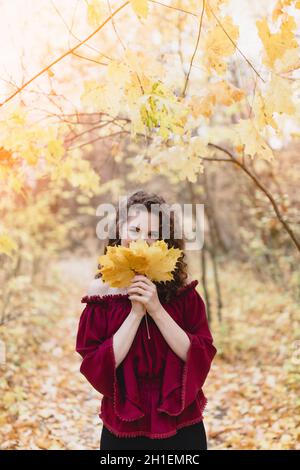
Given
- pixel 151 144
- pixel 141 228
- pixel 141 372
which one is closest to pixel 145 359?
pixel 141 372

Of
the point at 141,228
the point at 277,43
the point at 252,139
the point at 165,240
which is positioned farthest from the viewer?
the point at 252,139

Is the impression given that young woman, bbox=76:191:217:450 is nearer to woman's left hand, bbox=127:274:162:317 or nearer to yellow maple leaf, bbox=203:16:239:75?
woman's left hand, bbox=127:274:162:317

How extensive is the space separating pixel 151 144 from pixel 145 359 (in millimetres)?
1843

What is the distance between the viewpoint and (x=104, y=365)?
1.72 metres

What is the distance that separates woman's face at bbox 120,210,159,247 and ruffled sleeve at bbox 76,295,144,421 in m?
0.26

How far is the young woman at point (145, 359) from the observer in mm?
1729

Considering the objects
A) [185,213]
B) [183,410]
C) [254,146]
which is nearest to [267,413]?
[183,410]

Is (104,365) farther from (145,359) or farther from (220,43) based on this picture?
(220,43)

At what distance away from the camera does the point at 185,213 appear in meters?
8.61

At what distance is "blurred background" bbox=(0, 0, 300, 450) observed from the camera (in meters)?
2.04

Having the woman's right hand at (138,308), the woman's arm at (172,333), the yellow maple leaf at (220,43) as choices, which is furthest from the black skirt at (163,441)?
the yellow maple leaf at (220,43)

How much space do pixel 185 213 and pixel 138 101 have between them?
6.66 metres

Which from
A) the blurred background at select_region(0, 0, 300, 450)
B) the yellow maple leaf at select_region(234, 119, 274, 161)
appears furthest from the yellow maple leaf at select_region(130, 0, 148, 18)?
the yellow maple leaf at select_region(234, 119, 274, 161)

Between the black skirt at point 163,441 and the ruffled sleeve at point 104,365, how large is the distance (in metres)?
0.14
